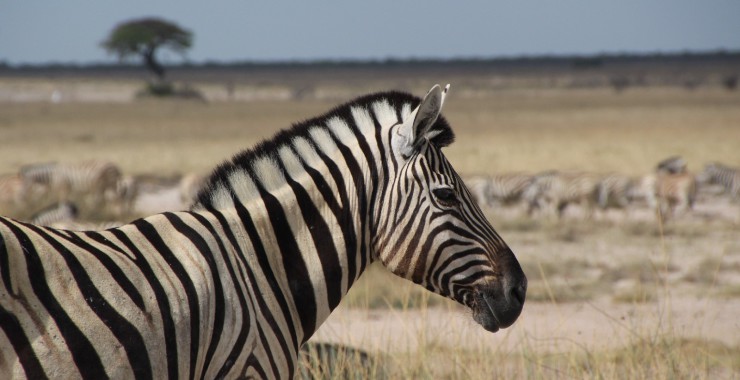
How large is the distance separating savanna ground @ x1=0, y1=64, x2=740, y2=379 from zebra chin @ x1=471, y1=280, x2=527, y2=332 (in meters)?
0.16

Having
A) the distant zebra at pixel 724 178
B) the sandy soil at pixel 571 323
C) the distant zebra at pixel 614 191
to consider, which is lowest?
the sandy soil at pixel 571 323

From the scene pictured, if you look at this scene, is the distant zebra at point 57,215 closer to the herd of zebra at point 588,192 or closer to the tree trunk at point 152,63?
the herd of zebra at point 588,192

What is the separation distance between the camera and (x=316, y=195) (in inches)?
127

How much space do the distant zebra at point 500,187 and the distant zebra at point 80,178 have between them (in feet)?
25.5

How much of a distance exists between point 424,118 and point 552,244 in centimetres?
1116

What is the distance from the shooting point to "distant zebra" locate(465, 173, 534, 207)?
18336 mm

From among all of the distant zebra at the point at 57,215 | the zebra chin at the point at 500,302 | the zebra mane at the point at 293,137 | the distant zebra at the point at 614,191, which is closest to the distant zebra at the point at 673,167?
the distant zebra at the point at 614,191

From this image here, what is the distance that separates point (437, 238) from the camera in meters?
3.14

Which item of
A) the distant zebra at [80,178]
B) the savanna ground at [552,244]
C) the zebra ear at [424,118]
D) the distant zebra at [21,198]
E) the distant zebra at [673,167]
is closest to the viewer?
the zebra ear at [424,118]

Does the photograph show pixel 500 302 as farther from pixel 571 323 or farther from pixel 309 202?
pixel 571 323

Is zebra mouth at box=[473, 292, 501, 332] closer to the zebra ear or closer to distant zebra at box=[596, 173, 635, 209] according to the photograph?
the zebra ear

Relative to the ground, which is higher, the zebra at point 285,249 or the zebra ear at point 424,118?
the zebra ear at point 424,118

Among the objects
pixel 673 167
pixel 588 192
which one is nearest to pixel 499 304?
pixel 588 192

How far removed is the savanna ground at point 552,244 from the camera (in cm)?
539
